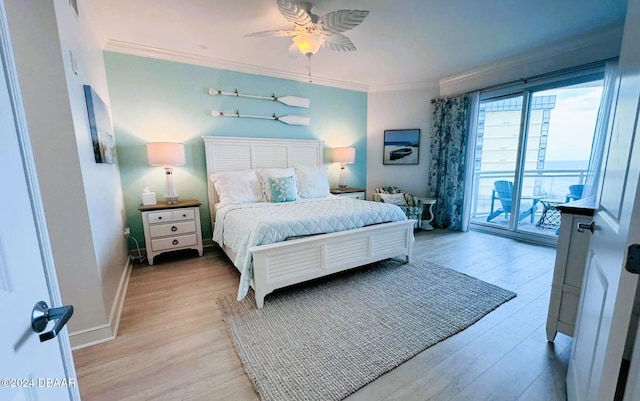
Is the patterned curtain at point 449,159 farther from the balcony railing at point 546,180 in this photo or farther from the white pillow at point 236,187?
the white pillow at point 236,187

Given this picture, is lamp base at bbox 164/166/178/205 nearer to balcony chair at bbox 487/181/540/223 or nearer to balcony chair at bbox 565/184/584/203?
balcony chair at bbox 487/181/540/223

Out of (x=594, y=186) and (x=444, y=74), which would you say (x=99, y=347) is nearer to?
(x=594, y=186)

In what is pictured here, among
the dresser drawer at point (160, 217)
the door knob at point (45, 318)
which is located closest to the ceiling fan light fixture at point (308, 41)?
the dresser drawer at point (160, 217)

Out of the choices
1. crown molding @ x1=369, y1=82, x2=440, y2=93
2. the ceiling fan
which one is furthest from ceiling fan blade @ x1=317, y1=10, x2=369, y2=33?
crown molding @ x1=369, y1=82, x2=440, y2=93

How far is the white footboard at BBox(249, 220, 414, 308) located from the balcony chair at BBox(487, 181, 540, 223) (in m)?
2.39

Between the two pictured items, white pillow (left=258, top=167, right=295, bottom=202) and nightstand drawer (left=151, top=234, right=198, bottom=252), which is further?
white pillow (left=258, top=167, right=295, bottom=202)

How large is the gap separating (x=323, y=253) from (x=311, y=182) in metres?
1.49

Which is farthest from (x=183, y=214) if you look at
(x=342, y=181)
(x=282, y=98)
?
(x=342, y=181)

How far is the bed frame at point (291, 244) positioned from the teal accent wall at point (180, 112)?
183mm

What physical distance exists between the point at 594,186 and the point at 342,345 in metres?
3.28

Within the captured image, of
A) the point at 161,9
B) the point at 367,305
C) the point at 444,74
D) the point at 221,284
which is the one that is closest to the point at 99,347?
the point at 221,284

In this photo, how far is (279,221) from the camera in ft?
7.11

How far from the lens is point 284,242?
2.15 metres

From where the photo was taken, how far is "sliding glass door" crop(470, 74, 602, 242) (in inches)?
131
